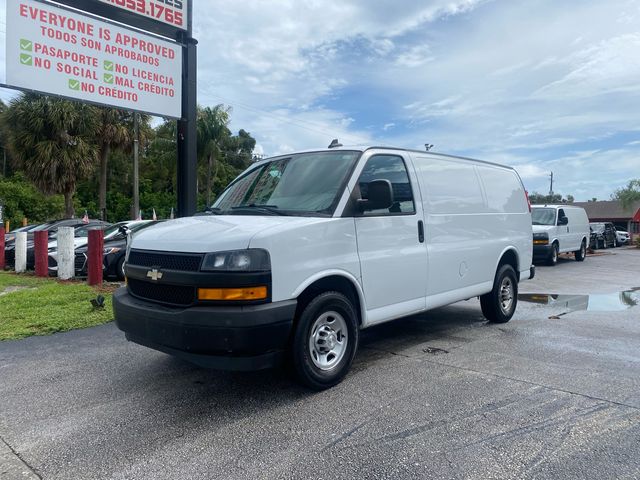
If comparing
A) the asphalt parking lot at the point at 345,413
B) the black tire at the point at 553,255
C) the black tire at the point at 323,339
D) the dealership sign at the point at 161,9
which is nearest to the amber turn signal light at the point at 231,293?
the black tire at the point at 323,339

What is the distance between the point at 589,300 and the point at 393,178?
20.4 ft

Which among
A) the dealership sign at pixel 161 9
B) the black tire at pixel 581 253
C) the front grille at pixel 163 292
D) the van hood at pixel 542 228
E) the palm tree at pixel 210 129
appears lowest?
the black tire at pixel 581 253

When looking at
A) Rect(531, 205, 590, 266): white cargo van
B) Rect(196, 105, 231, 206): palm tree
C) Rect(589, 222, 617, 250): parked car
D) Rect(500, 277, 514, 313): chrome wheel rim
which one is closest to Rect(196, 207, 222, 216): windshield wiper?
Rect(500, 277, 514, 313): chrome wheel rim

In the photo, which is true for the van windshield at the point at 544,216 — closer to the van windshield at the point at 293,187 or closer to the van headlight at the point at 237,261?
the van windshield at the point at 293,187

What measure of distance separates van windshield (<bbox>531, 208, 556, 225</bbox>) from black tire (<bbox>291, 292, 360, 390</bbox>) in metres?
15.2

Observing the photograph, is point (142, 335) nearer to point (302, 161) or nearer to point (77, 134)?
point (302, 161)

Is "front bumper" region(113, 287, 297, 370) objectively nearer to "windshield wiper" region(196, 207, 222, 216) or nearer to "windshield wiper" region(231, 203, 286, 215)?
"windshield wiper" region(231, 203, 286, 215)

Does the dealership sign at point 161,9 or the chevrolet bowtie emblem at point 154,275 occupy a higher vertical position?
the dealership sign at point 161,9

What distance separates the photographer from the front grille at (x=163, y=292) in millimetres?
3883

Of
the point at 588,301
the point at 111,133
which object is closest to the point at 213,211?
the point at 588,301

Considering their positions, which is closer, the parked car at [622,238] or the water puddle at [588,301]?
the water puddle at [588,301]

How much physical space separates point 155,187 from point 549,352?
153ft

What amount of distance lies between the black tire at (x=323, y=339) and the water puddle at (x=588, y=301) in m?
5.01

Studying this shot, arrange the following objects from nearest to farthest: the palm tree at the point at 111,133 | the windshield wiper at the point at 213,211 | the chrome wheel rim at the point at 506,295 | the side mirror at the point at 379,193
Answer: the side mirror at the point at 379,193 → the windshield wiper at the point at 213,211 → the chrome wheel rim at the point at 506,295 → the palm tree at the point at 111,133
